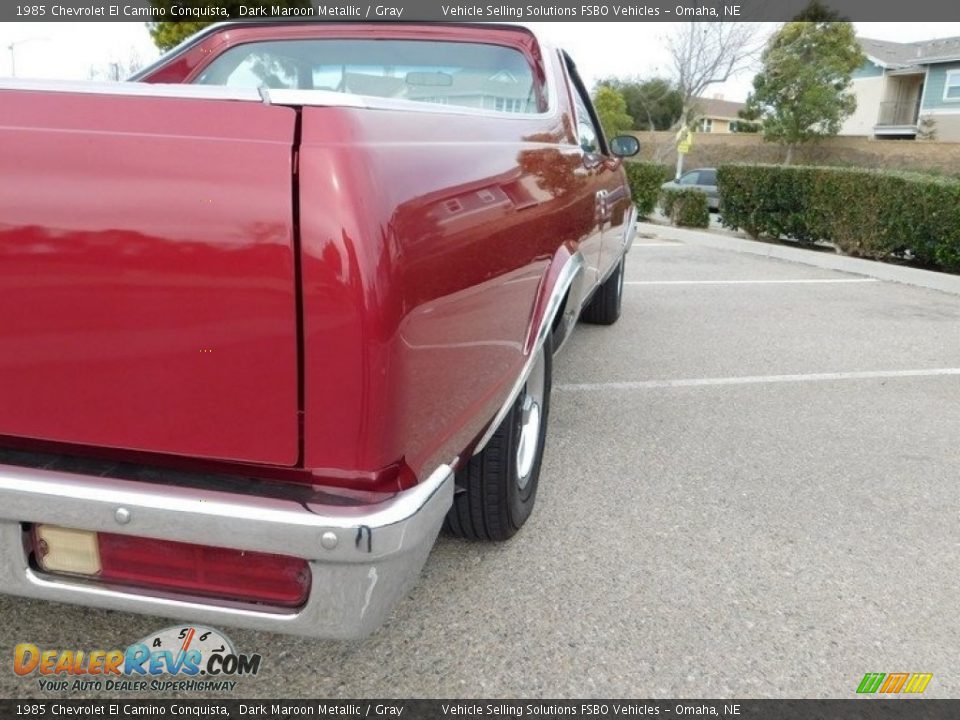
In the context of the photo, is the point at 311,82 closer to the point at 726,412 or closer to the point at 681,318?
the point at 726,412

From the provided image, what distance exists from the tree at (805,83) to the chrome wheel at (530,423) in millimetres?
34121

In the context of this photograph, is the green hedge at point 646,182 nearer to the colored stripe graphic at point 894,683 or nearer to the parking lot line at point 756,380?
the parking lot line at point 756,380

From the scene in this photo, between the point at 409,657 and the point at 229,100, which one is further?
the point at 409,657

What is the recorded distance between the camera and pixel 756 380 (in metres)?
4.96

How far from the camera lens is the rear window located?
361 cm

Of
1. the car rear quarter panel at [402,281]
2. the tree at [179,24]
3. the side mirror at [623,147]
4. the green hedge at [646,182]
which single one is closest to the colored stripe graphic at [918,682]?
the car rear quarter panel at [402,281]

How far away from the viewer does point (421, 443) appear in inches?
66.0

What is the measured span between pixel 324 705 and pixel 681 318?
526 centimetres

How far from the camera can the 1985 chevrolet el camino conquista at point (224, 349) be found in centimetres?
145

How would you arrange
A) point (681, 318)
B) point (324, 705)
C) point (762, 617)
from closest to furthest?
point (324, 705)
point (762, 617)
point (681, 318)

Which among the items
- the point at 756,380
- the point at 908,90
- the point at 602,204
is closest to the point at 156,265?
the point at 602,204

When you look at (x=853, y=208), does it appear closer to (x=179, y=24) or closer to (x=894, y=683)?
(x=894, y=683)

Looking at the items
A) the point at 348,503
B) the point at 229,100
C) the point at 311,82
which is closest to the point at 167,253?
the point at 229,100

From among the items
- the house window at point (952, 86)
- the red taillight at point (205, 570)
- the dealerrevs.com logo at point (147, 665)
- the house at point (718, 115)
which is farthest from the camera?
the house at point (718, 115)
